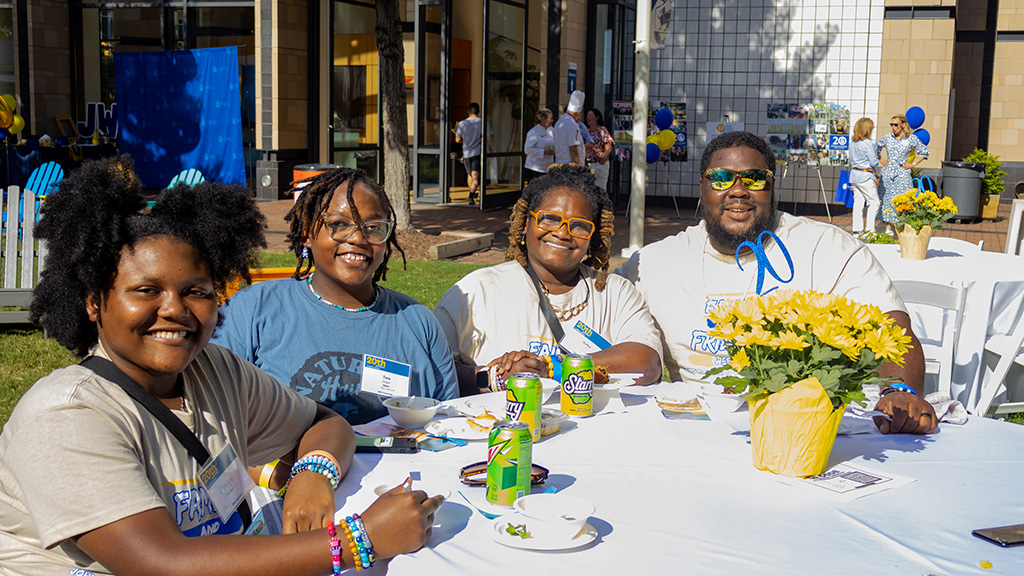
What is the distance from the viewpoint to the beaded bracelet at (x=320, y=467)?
2.04m

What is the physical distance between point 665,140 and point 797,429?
44.8 feet

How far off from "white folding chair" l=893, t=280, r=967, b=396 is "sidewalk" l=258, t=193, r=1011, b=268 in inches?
221

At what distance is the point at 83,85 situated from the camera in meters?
16.8

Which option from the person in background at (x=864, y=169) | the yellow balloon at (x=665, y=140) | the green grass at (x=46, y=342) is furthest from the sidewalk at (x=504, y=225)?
the yellow balloon at (x=665, y=140)

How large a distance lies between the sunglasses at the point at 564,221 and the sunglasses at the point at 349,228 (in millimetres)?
761

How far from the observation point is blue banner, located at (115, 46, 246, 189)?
48.0 ft

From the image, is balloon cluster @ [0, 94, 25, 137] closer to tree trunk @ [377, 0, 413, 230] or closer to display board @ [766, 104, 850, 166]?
tree trunk @ [377, 0, 413, 230]

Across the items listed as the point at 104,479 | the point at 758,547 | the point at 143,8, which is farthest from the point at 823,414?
the point at 143,8

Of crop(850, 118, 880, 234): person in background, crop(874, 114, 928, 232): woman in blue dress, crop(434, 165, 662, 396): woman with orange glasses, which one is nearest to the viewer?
crop(434, 165, 662, 396): woman with orange glasses

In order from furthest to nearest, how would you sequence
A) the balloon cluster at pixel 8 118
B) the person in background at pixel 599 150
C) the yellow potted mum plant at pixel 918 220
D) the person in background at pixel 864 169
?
1. the person in background at pixel 599 150
2. the balloon cluster at pixel 8 118
3. the person in background at pixel 864 169
4. the yellow potted mum plant at pixel 918 220

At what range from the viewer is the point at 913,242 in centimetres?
540

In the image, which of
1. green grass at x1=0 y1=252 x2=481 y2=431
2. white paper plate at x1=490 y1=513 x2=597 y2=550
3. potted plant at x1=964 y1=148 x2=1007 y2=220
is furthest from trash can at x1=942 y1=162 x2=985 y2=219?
white paper plate at x1=490 y1=513 x2=597 y2=550

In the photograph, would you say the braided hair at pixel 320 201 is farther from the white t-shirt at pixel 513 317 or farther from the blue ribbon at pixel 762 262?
the blue ribbon at pixel 762 262

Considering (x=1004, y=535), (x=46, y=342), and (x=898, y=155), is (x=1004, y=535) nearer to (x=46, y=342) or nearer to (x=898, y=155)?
(x=46, y=342)
